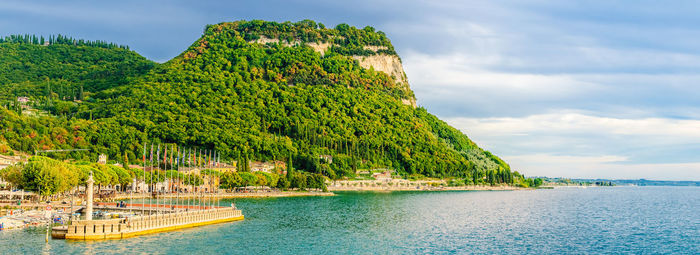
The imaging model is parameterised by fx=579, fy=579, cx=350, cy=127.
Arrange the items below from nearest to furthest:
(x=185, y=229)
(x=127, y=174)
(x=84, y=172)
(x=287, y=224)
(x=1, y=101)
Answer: (x=185, y=229)
(x=287, y=224)
(x=84, y=172)
(x=127, y=174)
(x=1, y=101)

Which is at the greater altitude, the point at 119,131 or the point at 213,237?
the point at 119,131

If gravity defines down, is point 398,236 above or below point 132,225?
below

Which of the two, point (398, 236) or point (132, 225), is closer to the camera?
point (132, 225)

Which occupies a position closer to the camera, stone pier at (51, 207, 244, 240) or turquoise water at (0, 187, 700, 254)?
stone pier at (51, 207, 244, 240)

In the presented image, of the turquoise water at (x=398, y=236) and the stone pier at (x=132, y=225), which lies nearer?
the stone pier at (x=132, y=225)

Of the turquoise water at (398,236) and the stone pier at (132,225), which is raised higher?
the stone pier at (132,225)

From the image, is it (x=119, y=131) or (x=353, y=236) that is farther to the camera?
(x=119, y=131)

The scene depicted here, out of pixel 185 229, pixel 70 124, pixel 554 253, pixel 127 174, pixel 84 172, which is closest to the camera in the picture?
pixel 554 253

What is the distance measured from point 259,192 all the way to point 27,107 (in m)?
103

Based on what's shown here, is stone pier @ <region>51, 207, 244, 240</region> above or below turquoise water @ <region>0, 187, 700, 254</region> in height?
above

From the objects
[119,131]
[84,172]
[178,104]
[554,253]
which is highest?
[178,104]

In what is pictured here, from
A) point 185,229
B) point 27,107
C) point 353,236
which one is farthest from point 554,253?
point 27,107

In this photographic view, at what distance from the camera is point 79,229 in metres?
47.2

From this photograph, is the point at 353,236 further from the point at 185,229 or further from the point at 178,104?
the point at 178,104
